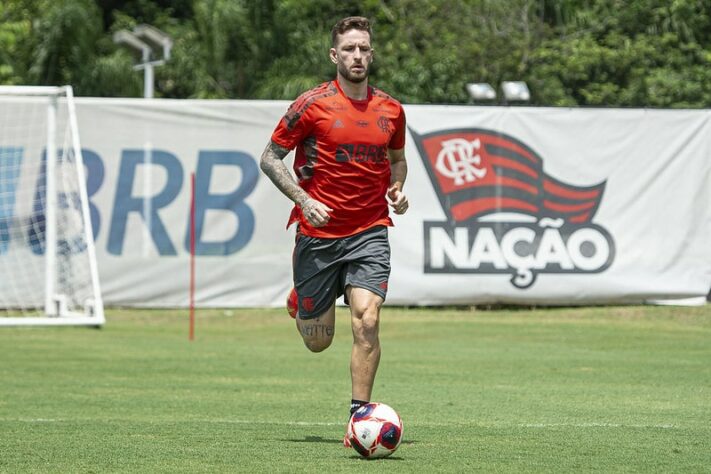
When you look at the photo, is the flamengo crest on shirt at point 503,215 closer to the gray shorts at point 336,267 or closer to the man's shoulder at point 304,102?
the gray shorts at point 336,267

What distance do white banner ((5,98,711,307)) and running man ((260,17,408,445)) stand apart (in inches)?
439

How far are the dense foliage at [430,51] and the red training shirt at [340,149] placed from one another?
21.6m

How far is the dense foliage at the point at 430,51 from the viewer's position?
3050 centimetres

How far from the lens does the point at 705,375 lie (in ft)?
42.3

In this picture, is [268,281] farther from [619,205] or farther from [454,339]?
[619,205]

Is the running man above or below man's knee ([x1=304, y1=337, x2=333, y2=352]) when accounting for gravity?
above

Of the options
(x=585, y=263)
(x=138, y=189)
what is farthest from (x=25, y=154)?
(x=585, y=263)

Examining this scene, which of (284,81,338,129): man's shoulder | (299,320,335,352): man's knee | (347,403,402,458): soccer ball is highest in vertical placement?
(284,81,338,129): man's shoulder

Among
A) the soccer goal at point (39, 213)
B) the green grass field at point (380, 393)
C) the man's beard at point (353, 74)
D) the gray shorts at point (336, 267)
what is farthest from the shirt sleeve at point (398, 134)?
the soccer goal at point (39, 213)

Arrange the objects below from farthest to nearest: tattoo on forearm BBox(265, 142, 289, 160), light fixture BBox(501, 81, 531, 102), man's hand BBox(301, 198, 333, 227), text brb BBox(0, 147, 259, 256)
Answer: light fixture BBox(501, 81, 531, 102)
text brb BBox(0, 147, 259, 256)
tattoo on forearm BBox(265, 142, 289, 160)
man's hand BBox(301, 198, 333, 227)

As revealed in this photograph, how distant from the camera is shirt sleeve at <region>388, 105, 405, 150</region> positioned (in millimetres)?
8234

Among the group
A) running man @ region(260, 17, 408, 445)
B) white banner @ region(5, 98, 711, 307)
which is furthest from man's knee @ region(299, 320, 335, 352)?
white banner @ region(5, 98, 711, 307)

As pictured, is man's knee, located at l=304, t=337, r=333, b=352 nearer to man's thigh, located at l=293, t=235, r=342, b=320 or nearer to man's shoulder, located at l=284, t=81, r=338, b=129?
man's thigh, located at l=293, t=235, r=342, b=320

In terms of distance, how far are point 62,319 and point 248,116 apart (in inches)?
172
